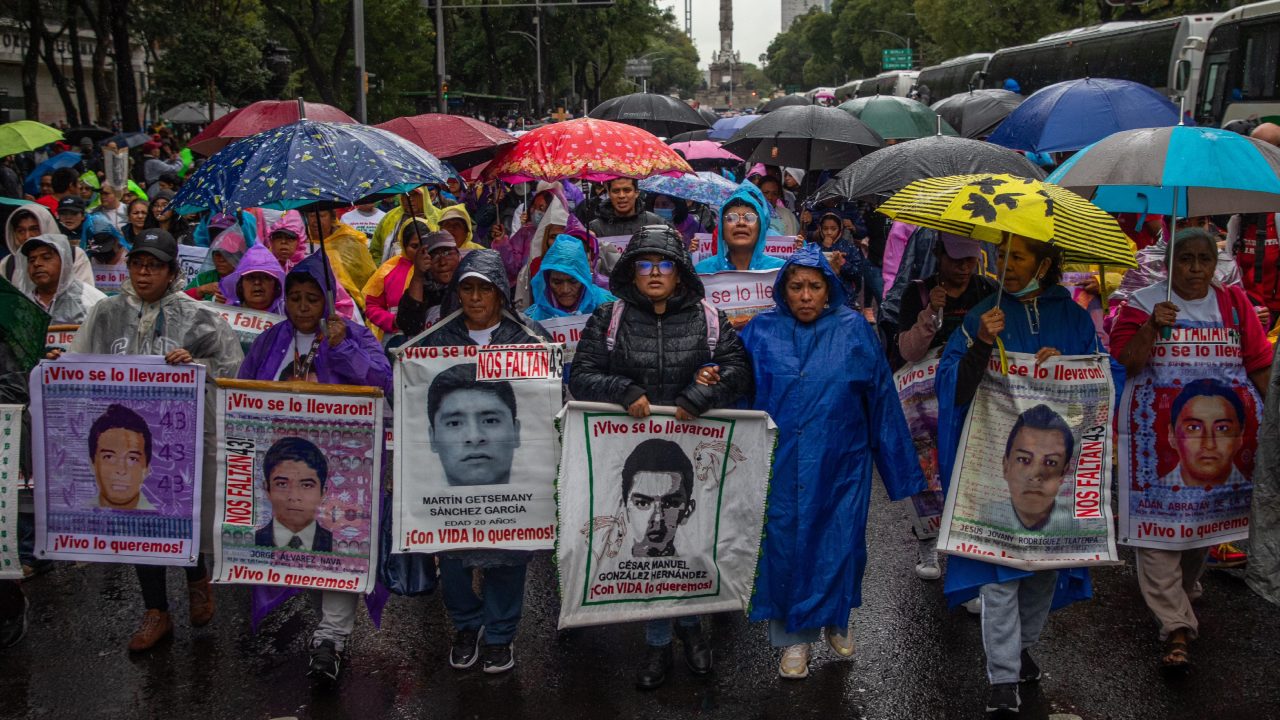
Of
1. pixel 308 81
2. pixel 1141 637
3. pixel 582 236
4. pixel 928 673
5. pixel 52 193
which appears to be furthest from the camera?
pixel 308 81

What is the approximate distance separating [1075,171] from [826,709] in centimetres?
251

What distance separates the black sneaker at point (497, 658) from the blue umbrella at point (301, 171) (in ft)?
6.36

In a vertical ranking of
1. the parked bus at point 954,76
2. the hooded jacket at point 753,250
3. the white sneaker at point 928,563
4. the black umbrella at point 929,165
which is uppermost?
the parked bus at point 954,76

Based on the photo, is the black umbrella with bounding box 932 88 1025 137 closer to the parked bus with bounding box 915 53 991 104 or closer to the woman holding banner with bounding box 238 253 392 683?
the woman holding banner with bounding box 238 253 392 683

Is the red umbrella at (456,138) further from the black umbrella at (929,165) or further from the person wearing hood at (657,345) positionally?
the person wearing hood at (657,345)

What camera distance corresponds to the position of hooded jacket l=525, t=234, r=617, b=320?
21.6ft

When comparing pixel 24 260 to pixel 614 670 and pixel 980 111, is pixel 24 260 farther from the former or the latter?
pixel 980 111

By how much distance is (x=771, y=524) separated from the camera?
4.95 metres

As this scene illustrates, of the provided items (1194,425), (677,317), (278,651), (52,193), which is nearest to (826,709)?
(677,317)

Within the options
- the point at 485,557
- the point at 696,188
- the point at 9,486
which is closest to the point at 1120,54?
the point at 696,188

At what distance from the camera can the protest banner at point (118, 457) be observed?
207 inches

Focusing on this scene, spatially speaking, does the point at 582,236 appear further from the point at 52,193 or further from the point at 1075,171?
the point at 52,193

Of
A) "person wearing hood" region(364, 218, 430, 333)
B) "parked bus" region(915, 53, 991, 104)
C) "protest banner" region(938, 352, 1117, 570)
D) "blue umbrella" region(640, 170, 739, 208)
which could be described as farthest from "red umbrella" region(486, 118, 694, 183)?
"parked bus" region(915, 53, 991, 104)

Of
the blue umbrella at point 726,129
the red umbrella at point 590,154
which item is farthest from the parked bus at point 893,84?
the red umbrella at point 590,154
